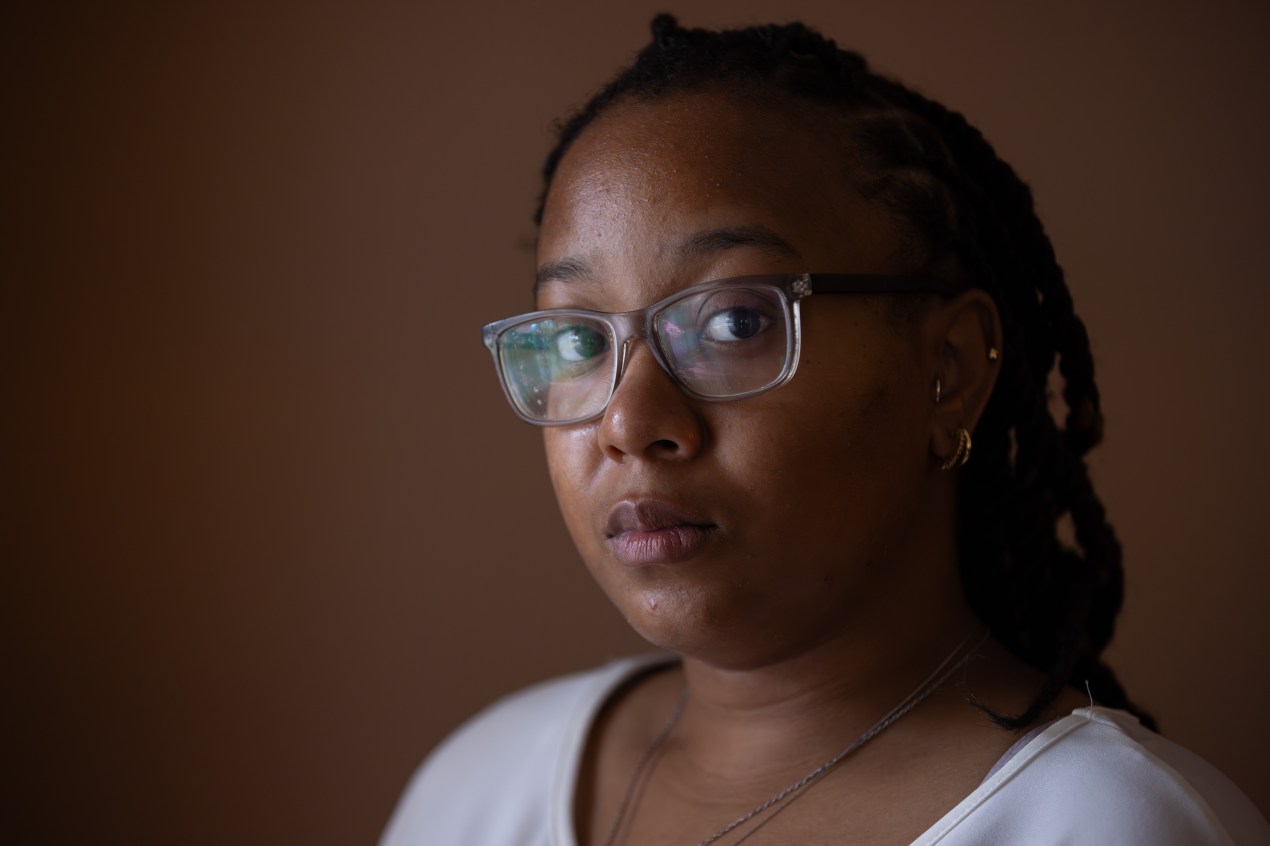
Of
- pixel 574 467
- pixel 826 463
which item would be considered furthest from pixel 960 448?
pixel 574 467

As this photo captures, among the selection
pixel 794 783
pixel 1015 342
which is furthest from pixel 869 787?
pixel 1015 342

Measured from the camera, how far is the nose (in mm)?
1104

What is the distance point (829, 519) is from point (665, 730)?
0.48 metres

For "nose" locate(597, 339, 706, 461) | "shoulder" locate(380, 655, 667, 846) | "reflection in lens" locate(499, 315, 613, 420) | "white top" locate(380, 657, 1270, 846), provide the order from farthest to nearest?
"shoulder" locate(380, 655, 667, 846) < "reflection in lens" locate(499, 315, 613, 420) < "nose" locate(597, 339, 706, 461) < "white top" locate(380, 657, 1270, 846)

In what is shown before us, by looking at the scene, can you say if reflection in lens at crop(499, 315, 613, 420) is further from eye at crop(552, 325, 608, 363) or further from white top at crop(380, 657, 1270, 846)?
white top at crop(380, 657, 1270, 846)

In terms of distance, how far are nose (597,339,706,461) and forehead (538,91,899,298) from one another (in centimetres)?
10

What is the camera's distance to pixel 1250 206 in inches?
70.7

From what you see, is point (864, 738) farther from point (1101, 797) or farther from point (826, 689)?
point (1101, 797)

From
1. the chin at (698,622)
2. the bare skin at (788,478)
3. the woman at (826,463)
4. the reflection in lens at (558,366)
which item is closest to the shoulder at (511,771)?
A: the woman at (826,463)

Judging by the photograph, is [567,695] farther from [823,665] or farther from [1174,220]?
[1174,220]

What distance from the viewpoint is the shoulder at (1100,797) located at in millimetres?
999

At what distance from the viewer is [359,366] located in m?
2.02

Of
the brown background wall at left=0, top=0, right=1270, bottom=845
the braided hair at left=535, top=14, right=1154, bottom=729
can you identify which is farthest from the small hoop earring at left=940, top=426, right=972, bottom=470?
the brown background wall at left=0, top=0, right=1270, bottom=845

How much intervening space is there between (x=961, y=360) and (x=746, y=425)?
0.30 meters
